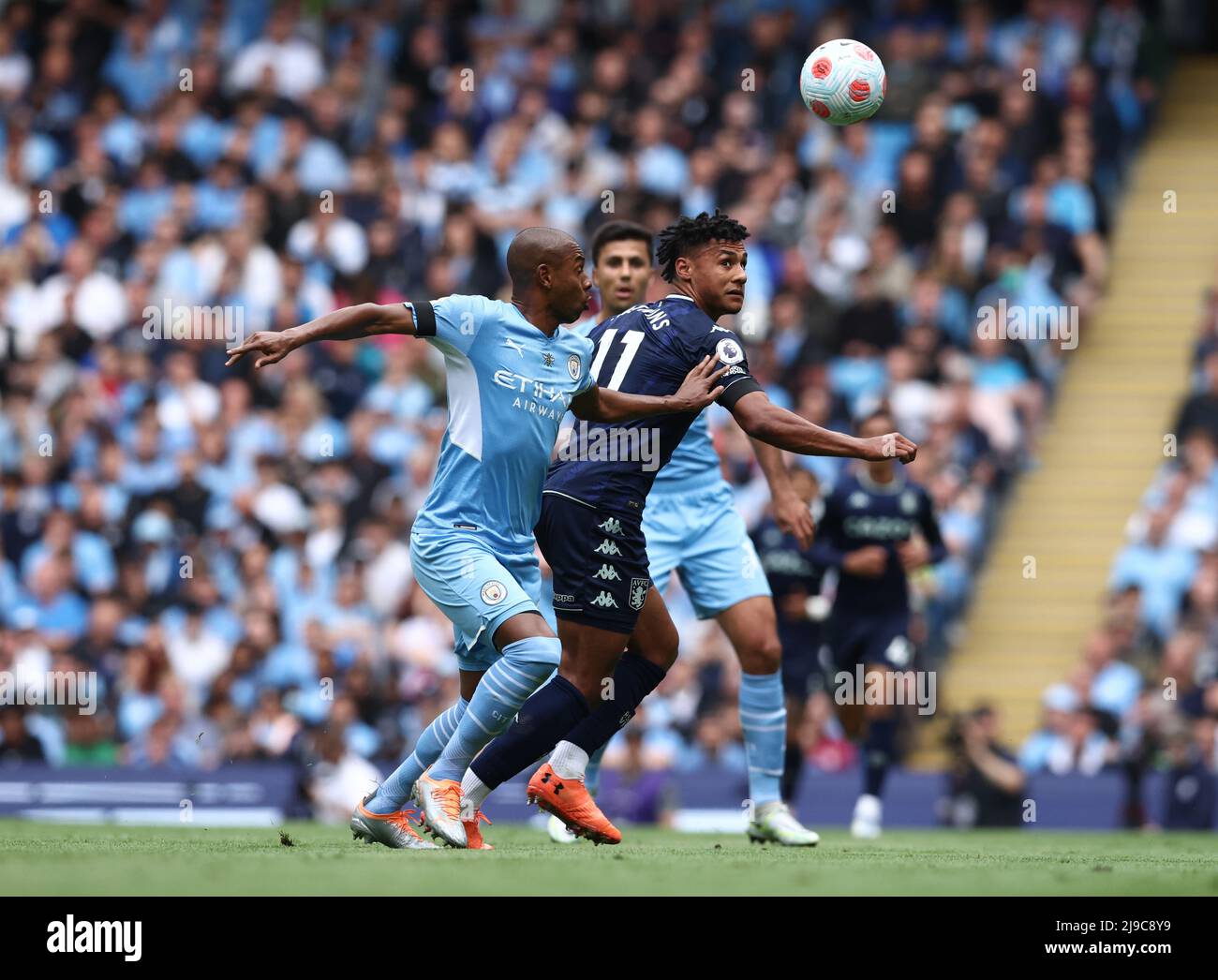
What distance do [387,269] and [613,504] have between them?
10.1 m

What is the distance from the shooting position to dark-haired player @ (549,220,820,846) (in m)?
10.2

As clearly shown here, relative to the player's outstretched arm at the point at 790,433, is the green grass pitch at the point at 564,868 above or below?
below

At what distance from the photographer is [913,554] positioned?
1240 centimetres

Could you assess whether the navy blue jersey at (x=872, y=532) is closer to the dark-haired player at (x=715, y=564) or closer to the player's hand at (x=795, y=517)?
the dark-haired player at (x=715, y=564)

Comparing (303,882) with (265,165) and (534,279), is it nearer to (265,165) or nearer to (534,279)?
(534,279)

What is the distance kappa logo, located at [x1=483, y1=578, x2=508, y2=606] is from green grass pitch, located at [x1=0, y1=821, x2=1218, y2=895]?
100 centimetres

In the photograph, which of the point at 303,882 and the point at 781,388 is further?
the point at 781,388

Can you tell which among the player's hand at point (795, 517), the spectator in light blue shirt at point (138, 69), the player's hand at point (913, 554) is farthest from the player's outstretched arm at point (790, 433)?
the spectator in light blue shirt at point (138, 69)

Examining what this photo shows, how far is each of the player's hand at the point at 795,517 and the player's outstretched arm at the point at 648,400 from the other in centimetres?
101

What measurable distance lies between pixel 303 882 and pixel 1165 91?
60.0 feet

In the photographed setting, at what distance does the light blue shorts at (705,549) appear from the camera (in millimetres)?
10242

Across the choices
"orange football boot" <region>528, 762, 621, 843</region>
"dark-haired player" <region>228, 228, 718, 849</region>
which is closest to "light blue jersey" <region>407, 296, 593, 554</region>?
"dark-haired player" <region>228, 228, 718, 849</region>

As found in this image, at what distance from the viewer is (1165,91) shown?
22.5 m
